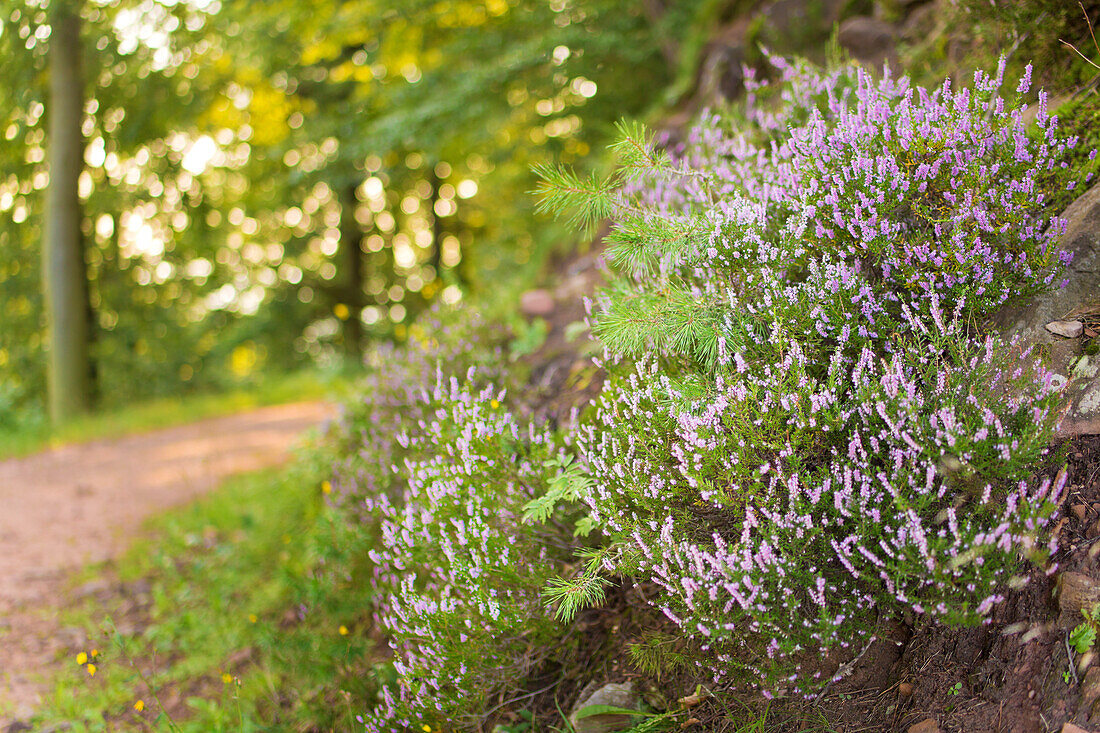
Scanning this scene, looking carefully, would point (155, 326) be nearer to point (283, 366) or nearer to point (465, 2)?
point (283, 366)

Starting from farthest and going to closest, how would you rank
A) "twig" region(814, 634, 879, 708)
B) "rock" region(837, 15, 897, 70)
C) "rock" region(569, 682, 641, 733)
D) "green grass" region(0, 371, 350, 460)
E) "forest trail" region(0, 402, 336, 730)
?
"green grass" region(0, 371, 350, 460) → "rock" region(837, 15, 897, 70) → "forest trail" region(0, 402, 336, 730) → "rock" region(569, 682, 641, 733) → "twig" region(814, 634, 879, 708)

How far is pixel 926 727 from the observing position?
7.87 ft

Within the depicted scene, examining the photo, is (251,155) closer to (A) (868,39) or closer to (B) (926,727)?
(A) (868,39)

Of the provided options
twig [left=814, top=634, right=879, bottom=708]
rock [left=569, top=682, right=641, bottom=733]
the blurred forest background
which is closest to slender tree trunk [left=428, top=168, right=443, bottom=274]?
the blurred forest background

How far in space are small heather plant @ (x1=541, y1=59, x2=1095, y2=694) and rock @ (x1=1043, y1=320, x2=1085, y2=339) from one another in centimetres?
16

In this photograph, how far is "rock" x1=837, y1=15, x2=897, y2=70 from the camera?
525 cm

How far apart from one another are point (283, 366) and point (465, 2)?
8358mm

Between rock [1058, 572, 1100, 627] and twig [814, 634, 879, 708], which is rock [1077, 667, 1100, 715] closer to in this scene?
rock [1058, 572, 1100, 627]

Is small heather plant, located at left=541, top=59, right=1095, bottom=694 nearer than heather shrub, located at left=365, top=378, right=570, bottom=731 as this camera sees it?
Yes

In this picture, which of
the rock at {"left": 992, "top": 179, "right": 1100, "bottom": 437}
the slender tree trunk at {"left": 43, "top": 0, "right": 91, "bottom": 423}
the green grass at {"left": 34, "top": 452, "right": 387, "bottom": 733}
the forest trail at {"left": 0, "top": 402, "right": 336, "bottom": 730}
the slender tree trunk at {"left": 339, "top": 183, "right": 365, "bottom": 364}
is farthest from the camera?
the slender tree trunk at {"left": 339, "top": 183, "right": 365, "bottom": 364}

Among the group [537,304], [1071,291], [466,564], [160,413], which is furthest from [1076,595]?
[160,413]

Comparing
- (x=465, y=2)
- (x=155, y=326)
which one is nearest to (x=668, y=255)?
(x=465, y=2)

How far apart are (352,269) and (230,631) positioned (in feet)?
36.0

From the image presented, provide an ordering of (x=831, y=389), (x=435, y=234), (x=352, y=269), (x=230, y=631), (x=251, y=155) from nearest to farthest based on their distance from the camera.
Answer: (x=831, y=389) → (x=230, y=631) → (x=251, y=155) → (x=352, y=269) → (x=435, y=234)
